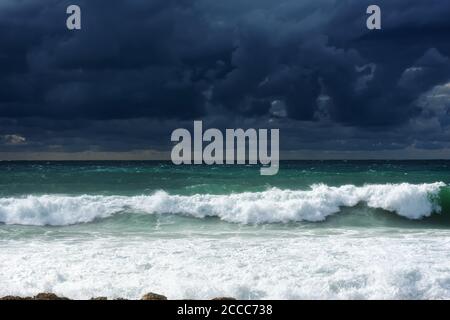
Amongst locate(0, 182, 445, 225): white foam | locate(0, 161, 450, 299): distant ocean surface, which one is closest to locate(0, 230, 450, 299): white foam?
locate(0, 161, 450, 299): distant ocean surface

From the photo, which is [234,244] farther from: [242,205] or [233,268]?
[242,205]

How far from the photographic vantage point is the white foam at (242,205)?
1827cm

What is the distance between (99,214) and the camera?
18797mm

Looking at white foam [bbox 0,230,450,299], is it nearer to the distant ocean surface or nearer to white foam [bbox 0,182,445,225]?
the distant ocean surface

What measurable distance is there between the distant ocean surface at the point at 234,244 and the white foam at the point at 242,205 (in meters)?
0.05

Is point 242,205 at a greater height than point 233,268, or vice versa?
point 242,205

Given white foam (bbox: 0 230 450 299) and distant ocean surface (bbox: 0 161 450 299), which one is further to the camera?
distant ocean surface (bbox: 0 161 450 299)

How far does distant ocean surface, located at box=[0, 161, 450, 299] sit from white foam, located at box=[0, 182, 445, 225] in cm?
5

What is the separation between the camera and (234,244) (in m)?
12.6

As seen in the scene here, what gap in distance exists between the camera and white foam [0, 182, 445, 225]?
18.3m

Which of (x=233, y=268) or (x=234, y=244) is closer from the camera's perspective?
(x=233, y=268)

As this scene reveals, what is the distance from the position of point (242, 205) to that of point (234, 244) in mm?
6550

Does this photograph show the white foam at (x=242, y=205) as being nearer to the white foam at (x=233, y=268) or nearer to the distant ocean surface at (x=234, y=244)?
the distant ocean surface at (x=234, y=244)

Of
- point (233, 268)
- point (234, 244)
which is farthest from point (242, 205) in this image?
point (233, 268)
